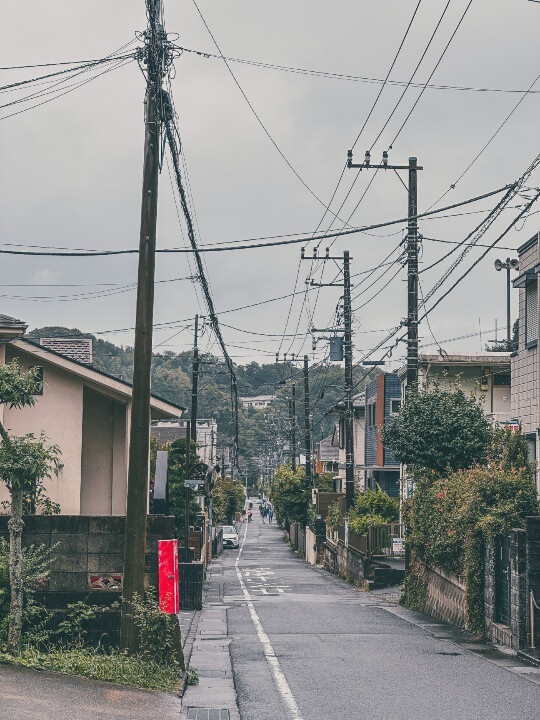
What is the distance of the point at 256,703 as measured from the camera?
1099cm

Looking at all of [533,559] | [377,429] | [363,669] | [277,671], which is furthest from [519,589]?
[377,429]

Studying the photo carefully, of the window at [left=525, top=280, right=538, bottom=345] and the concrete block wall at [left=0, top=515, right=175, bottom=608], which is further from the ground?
the window at [left=525, top=280, right=538, bottom=345]

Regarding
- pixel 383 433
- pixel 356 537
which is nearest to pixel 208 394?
pixel 356 537

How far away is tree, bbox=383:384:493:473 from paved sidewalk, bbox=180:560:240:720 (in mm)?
6770

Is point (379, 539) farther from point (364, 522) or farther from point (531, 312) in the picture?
point (531, 312)

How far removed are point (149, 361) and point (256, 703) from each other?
4.84 m

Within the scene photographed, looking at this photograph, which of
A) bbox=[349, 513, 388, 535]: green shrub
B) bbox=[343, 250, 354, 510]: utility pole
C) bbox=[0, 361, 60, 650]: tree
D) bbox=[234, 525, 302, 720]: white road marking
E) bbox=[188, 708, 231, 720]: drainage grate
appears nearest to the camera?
bbox=[188, 708, 231, 720]: drainage grate

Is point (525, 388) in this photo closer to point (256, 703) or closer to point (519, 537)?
point (519, 537)

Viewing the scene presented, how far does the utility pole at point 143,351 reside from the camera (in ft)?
40.6

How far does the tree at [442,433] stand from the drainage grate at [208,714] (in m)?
14.3

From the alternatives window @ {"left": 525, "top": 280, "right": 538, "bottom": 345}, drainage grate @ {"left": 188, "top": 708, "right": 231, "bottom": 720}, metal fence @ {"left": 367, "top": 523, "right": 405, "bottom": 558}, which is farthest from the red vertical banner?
metal fence @ {"left": 367, "top": 523, "right": 405, "bottom": 558}

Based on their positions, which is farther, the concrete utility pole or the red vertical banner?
the concrete utility pole

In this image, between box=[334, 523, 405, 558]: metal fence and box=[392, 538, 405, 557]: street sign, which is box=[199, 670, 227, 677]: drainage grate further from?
box=[334, 523, 405, 558]: metal fence

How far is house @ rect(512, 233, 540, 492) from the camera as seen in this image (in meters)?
22.5
